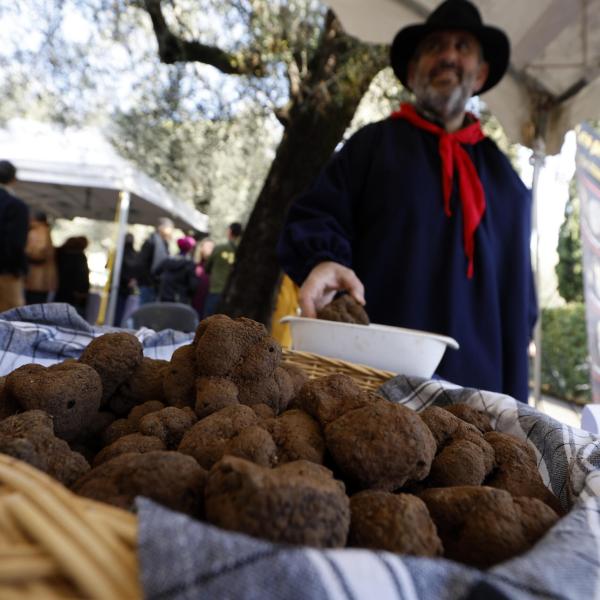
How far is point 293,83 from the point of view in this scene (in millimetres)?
5168

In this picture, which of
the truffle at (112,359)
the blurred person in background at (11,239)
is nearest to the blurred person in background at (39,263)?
the blurred person in background at (11,239)

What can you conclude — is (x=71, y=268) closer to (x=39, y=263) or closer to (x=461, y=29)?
(x=39, y=263)

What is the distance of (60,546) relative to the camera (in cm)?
48

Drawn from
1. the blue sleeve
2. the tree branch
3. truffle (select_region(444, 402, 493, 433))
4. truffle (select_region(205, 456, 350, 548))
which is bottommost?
truffle (select_region(444, 402, 493, 433))

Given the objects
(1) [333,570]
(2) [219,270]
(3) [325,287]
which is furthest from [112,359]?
(2) [219,270]

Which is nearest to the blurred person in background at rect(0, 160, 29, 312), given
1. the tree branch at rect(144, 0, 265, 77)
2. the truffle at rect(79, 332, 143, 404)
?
the tree branch at rect(144, 0, 265, 77)

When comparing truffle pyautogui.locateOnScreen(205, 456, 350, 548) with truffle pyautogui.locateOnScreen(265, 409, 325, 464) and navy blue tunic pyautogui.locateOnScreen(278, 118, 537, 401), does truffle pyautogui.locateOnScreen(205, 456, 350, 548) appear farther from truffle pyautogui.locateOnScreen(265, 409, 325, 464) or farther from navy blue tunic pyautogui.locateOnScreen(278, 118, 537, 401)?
navy blue tunic pyautogui.locateOnScreen(278, 118, 537, 401)

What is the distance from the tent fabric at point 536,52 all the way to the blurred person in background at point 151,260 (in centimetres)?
564

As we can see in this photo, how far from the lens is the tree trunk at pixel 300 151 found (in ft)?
15.2

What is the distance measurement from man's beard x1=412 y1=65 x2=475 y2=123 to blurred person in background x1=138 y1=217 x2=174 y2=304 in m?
6.09

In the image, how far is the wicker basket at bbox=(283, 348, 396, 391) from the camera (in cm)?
163

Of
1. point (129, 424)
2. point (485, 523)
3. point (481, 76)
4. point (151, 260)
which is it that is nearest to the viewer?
point (485, 523)

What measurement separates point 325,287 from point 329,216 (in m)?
0.66

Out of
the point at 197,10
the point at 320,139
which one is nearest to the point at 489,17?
the point at 320,139
